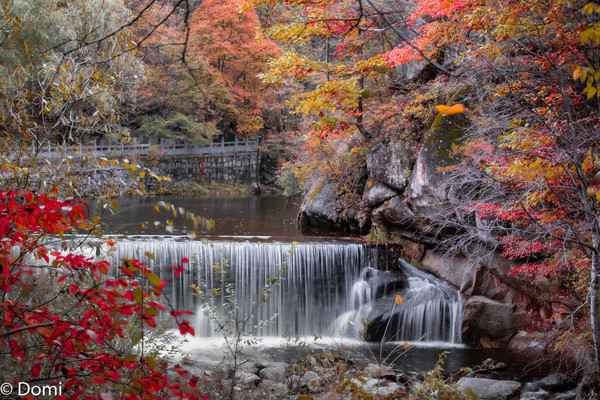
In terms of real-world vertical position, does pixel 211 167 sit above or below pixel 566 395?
above

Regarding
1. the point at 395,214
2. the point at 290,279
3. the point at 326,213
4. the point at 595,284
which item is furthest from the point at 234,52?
the point at 595,284

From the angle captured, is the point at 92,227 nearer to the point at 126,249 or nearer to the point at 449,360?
the point at 449,360

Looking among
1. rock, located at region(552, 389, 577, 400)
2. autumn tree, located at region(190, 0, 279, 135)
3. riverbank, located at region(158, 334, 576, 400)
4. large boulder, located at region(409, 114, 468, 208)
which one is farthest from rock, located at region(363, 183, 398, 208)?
autumn tree, located at region(190, 0, 279, 135)

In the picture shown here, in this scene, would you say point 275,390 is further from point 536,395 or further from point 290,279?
point 290,279

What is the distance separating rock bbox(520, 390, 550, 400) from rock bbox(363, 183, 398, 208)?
4953 mm

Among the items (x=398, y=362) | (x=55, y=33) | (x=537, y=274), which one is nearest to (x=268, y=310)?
(x=398, y=362)

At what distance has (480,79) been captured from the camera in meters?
6.47

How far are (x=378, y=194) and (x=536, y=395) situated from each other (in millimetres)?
5355

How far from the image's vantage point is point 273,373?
6.96 m

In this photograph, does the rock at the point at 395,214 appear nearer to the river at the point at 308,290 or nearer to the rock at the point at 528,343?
the river at the point at 308,290

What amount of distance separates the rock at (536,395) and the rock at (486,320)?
7.16 ft

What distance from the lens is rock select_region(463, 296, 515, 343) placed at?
901 centimetres

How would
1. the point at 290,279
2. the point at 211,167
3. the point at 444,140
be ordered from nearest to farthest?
the point at 444,140
the point at 290,279
the point at 211,167

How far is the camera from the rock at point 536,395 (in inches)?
260
